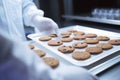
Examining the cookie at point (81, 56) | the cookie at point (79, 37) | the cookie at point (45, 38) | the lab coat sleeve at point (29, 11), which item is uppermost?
the lab coat sleeve at point (29, 11)

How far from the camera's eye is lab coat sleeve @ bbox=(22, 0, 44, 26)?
1238mm

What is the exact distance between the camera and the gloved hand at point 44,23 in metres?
1.16

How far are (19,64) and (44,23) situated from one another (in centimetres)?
90

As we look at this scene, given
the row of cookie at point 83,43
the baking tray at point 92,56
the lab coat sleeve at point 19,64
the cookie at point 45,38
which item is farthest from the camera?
the cookie at point 45,38

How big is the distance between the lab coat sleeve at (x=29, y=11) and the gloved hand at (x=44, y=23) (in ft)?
0.11

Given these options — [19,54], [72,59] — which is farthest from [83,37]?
[19,54]

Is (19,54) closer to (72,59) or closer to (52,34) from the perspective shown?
(72,59)

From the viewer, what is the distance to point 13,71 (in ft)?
0.93

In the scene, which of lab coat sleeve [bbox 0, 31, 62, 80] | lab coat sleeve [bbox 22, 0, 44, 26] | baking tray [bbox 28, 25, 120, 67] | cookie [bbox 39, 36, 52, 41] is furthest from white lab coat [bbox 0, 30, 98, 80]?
lab coat sleeve [bbox 22, 0, 44, 26]

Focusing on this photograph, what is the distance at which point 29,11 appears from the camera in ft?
4.17

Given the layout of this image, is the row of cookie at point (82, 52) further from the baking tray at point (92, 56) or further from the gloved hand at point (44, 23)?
the gloved hand at point (44, 23)

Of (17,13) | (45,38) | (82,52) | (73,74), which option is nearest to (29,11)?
(17,13)

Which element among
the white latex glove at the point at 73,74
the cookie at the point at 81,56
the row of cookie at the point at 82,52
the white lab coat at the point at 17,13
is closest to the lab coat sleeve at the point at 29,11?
the white lab coat at the point at 17,13

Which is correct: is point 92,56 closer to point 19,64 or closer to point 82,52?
point 82,52
